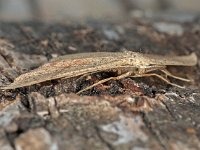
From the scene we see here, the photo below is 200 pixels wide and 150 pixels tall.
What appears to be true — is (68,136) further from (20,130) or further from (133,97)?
(133,97)

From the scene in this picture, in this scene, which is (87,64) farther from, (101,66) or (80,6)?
(80,6)

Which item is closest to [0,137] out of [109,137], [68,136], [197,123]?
[68,136]

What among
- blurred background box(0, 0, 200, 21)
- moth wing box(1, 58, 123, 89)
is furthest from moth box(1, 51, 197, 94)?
blurred background box(0, 0, 200, 21)

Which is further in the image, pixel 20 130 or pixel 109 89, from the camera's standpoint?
pixel 109 89

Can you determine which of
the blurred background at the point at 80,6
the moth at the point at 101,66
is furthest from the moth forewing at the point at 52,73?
the blurred background at the point at 80,6

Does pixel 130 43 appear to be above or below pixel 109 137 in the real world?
above

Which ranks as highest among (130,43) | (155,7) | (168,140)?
(155,7)

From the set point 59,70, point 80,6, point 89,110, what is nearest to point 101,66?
point 59,70

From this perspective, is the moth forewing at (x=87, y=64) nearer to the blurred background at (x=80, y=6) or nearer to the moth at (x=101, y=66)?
the moth at (x=101, y=66)
